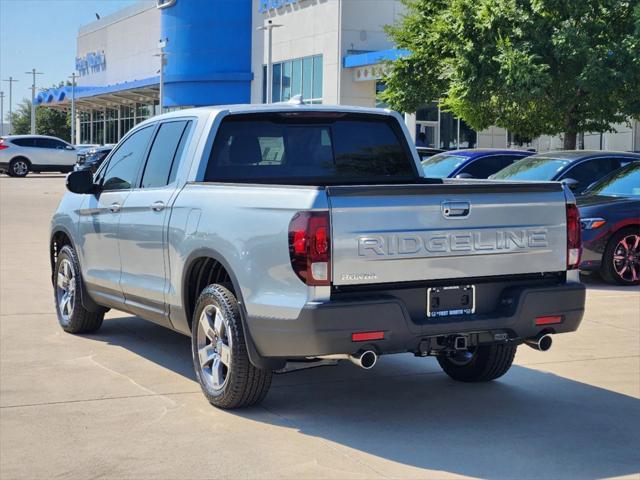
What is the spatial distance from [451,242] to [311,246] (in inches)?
34.7

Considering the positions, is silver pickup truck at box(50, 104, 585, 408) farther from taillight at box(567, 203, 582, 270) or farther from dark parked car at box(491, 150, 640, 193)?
dark parked car at box(491, 150, 640, 193)

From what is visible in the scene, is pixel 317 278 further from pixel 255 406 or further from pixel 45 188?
pixel 45 188

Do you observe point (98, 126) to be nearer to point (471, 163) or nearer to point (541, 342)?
point (471, 163)

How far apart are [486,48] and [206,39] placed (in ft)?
138

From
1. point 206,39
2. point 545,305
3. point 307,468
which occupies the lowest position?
point 307,468

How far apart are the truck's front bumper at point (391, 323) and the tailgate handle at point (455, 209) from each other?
1.88 ft

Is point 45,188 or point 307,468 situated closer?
point 307,468

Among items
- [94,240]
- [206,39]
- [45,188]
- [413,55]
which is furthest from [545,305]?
[206,39]

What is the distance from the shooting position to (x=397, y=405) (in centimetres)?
682

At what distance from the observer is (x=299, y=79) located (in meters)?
55.2

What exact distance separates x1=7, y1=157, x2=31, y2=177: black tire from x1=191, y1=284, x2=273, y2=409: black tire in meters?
39.3

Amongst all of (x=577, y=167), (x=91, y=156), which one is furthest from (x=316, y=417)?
(x=91, y=156)

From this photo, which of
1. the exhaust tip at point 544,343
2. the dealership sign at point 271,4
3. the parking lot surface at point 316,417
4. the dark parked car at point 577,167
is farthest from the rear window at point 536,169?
the dealership sign at point 271,4

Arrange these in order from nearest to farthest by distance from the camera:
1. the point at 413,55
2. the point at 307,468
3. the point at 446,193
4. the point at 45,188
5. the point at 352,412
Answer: the point at 307,468 → the point at 446,193 → the point at 352,412 → the point at 413,55 → the point at 45,188
